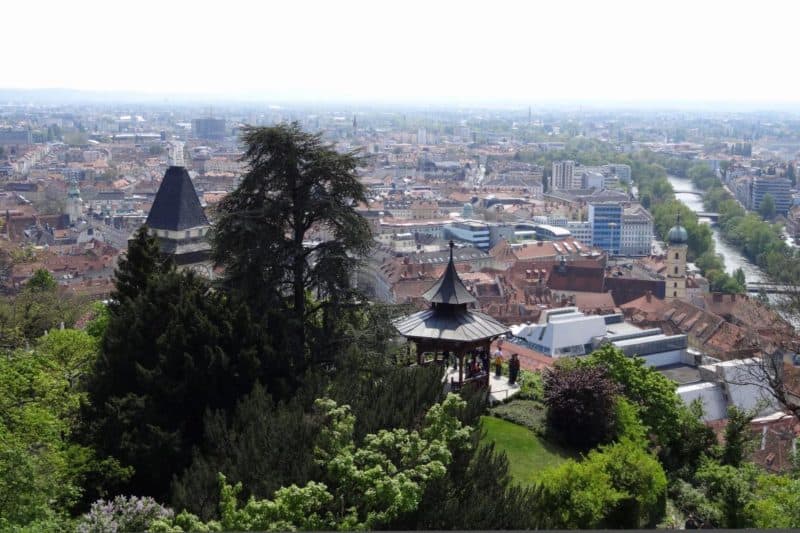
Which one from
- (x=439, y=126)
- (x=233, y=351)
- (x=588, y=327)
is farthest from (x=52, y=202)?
(x=439, y=126)

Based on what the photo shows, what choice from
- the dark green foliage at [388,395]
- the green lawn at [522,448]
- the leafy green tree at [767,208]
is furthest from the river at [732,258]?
the dark green foliage at [388,395]

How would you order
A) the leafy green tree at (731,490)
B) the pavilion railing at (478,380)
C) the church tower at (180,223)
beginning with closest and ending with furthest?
the leafy green tree at (731,490)
the pavilion railing at (478,380)
the church tower at (180,223)

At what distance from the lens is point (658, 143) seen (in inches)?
5896

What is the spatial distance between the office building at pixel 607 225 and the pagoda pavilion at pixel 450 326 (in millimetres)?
55260

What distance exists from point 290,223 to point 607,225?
57012 mm

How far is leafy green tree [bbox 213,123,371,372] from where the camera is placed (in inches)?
448

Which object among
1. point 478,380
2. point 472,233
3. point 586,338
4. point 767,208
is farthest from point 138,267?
point 767,208

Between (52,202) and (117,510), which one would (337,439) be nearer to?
(117,510)

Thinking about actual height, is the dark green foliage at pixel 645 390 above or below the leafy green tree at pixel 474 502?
below

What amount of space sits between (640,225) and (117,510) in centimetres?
6123

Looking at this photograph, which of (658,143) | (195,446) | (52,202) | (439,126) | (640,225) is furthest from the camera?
(439,126)

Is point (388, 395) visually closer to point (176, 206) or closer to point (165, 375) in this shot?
point (165, 375)

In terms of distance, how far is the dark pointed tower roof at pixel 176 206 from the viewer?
20.3 m

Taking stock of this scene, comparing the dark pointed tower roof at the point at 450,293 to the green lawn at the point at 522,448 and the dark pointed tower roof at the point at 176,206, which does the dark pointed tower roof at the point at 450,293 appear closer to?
the green lawn at the point at 522,448
